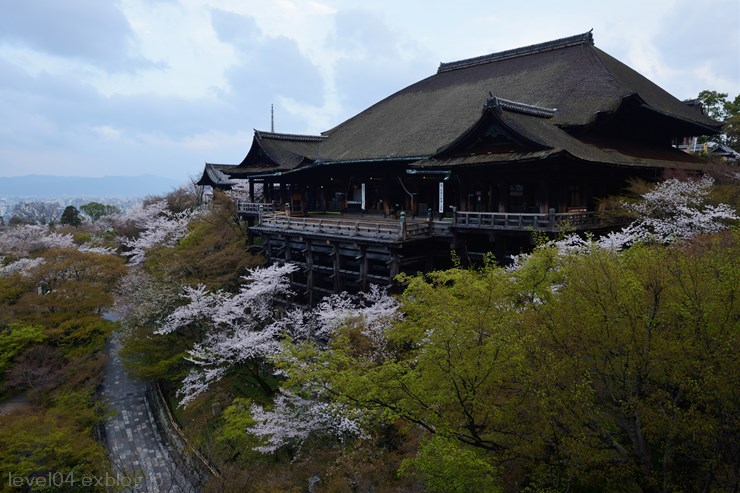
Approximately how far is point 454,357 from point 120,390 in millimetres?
22959

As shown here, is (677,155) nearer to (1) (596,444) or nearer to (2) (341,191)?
(2) (341,191)

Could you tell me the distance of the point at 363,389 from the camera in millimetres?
10234

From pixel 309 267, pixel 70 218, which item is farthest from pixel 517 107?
pixel 70 218

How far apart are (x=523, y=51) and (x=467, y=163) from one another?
48.5 feet

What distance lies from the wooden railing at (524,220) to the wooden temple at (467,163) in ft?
0.22

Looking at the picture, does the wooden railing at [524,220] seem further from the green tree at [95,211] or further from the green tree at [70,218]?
Answer: the green tree at [95,211]

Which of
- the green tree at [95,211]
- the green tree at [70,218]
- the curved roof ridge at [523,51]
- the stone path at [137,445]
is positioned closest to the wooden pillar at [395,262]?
the stone path at [137,445]

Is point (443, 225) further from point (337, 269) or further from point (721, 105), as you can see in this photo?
point (721, 105)

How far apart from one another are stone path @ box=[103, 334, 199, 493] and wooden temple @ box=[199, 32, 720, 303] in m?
9.72

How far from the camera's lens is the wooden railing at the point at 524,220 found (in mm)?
16734

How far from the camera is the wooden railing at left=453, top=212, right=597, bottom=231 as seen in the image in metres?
16.7

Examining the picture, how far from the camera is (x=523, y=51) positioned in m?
29.1

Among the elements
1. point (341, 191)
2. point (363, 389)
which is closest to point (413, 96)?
point (341, 191)

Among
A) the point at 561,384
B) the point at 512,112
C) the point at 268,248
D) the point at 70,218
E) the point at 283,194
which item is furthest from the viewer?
the point at 70,218
